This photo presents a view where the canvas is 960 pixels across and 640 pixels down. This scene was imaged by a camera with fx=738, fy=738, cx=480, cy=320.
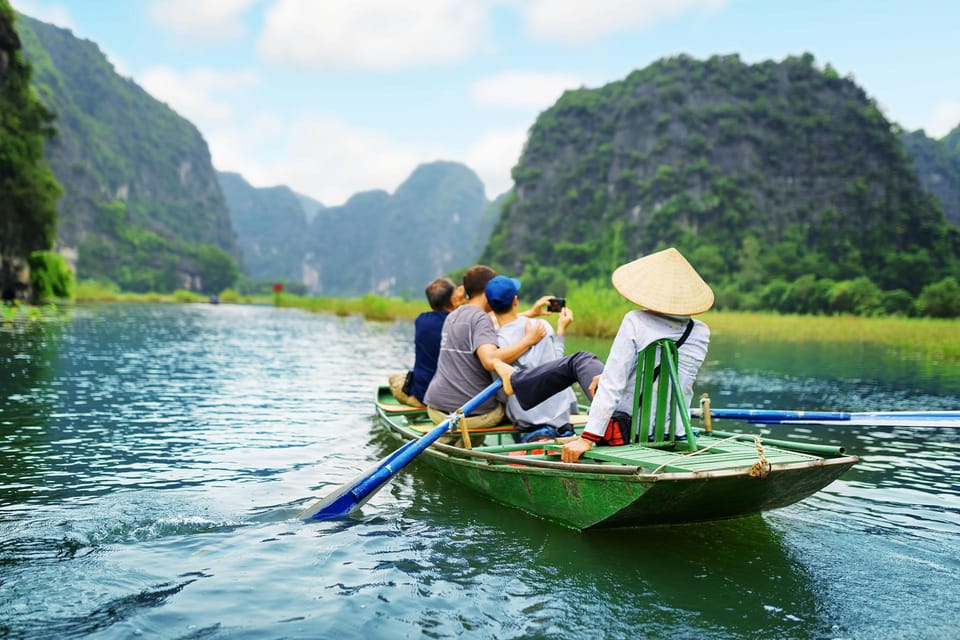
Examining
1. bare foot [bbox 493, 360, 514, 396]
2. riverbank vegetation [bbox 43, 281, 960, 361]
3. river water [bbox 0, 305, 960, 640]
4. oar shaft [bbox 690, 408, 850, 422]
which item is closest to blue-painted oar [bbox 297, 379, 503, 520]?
river water [bbox 0, 305, 960, 640]

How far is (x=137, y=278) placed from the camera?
99.4m

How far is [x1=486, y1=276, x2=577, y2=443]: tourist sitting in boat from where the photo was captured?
18.4 feet

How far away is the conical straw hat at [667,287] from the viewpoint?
13.8 feet

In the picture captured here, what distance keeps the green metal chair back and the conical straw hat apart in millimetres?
215

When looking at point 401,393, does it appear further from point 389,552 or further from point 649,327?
point 649,327

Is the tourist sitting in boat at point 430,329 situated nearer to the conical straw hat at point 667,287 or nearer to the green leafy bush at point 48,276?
the conical straw hat at point 667,287

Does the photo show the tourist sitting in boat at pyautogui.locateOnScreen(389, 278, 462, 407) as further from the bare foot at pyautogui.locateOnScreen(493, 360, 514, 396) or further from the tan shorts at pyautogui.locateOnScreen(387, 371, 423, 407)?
the bare foot at pyautogui.locateOnScreen(493, 360, 514, 396)

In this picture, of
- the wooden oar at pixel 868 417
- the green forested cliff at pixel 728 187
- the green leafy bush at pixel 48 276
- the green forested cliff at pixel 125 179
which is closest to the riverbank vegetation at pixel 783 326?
the green leafy bush at pixel 48 276

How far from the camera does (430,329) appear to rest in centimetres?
689

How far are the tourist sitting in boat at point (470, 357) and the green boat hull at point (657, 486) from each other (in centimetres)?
120

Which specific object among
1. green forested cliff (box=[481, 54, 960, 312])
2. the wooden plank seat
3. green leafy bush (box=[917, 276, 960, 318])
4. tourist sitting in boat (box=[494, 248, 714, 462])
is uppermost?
green forested cliff (box=[481, 54, 960, 312])

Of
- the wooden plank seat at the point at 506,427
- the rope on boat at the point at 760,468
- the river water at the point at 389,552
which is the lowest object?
the river water at the point at 389,552

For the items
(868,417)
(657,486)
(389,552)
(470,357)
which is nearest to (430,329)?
(470,357)

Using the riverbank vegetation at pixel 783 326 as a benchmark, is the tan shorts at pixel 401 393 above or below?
below
